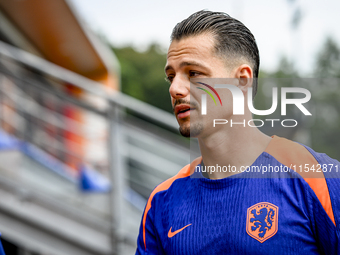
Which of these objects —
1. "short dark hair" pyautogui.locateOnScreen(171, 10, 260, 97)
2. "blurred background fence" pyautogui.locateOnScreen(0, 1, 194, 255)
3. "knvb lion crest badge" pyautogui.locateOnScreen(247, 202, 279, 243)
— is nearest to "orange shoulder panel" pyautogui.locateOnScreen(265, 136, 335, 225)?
"knvb lion crest badge" pyautogui.locateOnScreen(247, 202, 279, 243)

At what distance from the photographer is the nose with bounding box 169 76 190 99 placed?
4.21 feet

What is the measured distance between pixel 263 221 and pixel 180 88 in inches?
21.3

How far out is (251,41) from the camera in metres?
1.39

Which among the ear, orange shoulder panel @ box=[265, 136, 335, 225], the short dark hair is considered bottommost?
orange shoulder panel @ box=[265, 136, 335, 225]

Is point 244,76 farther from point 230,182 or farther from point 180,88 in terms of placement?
point 230,182

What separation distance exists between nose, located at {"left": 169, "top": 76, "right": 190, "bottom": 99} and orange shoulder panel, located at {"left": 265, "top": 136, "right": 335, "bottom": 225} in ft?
1.22

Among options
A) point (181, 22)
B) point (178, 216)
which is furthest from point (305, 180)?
point (181, 22)

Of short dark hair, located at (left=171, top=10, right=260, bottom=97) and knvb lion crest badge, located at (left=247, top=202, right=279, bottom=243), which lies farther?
short dark hair, located at (left=171, top=10, right=260, bottom=97)

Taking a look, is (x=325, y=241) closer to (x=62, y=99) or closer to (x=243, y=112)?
(x=243, y=112)

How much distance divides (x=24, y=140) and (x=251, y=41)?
8.59ft

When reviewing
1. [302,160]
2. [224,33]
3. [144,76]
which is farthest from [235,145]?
[144,76]

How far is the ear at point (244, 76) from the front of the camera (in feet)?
4.34

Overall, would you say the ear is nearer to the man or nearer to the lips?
the man

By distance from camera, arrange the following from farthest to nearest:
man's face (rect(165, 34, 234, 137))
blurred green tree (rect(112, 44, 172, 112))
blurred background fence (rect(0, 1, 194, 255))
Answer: blurred green tree (rect(112, 44, 172, 112)) < blurred background fence (rect(0, 1, 194, 255)) < man's face (rect(165, 34, 234, 137))
